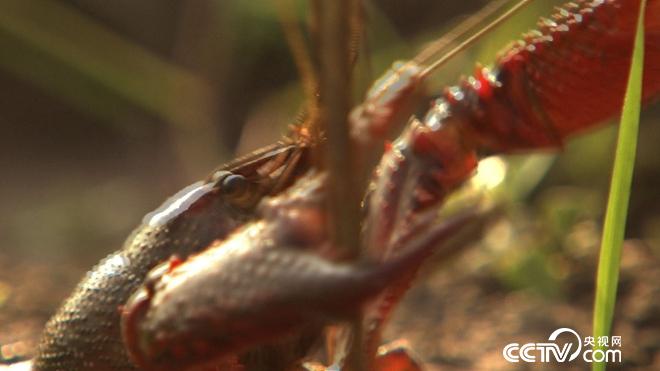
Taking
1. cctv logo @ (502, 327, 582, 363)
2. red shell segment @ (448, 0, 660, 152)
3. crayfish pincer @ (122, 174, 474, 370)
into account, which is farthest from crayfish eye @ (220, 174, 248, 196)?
cctv logo @ (502, 327, 582, 363)

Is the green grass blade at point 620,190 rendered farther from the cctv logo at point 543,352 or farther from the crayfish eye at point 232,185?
the cctv logo at point 543,352

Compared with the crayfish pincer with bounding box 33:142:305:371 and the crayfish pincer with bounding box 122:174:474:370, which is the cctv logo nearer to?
the crayfish pincer with bounding box 33:142:305:371

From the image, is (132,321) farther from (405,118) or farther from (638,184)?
(638,184)

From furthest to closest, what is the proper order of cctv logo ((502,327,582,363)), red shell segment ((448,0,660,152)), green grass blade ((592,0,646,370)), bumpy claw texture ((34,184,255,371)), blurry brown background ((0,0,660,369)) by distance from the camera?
blurry brown background ((0,0,660,369)) < cctv logo ((502,327,582,363)) < bumpy claw texture ((34,184,255,371)) < red shell segment ((448,0,660,152)) < green grass blade ((592,0,646,370))

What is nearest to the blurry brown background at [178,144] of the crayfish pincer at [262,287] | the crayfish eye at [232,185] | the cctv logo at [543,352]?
the cctv logo at [543,352]

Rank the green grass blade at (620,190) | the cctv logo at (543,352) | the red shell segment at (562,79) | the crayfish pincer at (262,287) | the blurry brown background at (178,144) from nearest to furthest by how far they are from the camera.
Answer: the crayfish pincer at (262,287) → the green grass blade at (620,190) → the red shell segment at (562,79) → the cctv logo at (543,352) → the blurry brown background at (178,144)
